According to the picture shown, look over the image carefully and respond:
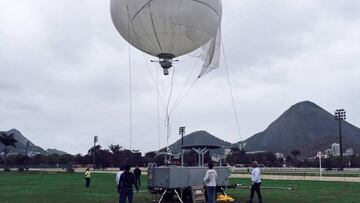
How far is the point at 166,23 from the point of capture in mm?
19891

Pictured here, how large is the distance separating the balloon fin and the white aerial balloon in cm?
74

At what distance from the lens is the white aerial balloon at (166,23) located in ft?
64.7

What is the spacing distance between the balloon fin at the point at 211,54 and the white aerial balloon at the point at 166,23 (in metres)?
0.74

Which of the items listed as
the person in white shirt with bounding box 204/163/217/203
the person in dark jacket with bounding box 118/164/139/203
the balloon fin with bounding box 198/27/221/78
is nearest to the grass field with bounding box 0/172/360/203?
the person in white shirt with bounding box 204/163/217/203

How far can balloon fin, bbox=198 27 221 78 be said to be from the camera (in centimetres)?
2288

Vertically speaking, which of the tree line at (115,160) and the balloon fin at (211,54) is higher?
the balloon fin at (211,54)

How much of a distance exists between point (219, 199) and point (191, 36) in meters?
7.25

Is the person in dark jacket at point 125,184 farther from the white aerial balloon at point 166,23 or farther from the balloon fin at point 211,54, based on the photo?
the balloon fin at point 211,54

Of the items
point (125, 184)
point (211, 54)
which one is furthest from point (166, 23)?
point (125, 184)

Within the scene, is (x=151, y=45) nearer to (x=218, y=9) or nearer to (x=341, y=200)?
(x=218, y=9)

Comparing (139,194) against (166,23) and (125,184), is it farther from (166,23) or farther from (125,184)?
(166,23)

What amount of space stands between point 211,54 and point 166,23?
3957 millimetres

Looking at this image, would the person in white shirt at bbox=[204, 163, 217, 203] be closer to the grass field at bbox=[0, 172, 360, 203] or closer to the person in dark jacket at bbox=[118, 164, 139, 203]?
the person in dark jacket at bbox=[118, 164, 139, 203]

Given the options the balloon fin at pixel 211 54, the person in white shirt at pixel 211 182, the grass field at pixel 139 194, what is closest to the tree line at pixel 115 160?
the grass field at pixel 139 194
